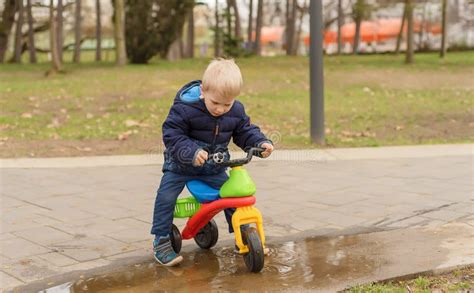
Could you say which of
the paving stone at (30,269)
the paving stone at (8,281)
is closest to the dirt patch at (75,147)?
the paving stone at (30,269)

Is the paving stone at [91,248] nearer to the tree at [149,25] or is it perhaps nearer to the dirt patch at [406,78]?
the dirt patch at [406,78]

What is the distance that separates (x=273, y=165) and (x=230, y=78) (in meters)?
4.25

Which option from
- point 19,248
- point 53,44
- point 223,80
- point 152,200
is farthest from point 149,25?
point 223,80

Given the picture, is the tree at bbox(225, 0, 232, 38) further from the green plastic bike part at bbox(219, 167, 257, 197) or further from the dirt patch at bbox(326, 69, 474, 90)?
the green plastic bike part at bbox(219, 167, 257, 197)

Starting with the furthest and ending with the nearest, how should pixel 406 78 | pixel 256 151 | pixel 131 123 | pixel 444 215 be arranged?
pixel 406 78 < pixel 131 123 < pixel 444 215 < pixel 256 151

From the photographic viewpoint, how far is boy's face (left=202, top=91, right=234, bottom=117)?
4047 mm

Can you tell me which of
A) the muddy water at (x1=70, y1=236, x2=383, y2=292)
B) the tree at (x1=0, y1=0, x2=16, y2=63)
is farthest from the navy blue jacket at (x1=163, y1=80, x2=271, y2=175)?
the tree at (x1=0, y1=0, x2=16, y2=63)

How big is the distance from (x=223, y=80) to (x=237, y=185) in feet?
2.10

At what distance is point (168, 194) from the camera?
14.2 ft

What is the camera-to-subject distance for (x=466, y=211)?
19.0 feet

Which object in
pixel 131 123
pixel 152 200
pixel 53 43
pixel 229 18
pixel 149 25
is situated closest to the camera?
pixel 152 200

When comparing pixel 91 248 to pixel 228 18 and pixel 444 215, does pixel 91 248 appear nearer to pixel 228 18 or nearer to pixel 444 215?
pixel 444 215

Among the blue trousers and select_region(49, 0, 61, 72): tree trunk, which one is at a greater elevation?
select_region(49, 0, 61, 72): tree trunk

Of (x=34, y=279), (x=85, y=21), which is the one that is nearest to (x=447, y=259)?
(x=34, y=279)
